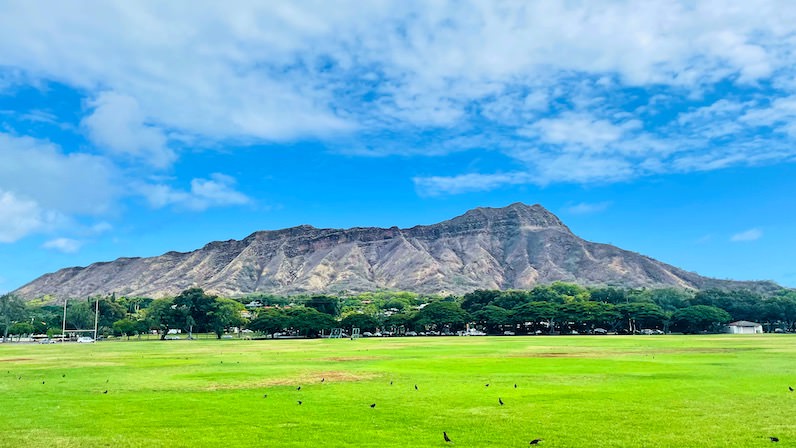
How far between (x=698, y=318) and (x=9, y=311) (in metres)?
145

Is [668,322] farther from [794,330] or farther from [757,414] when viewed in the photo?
[757,414]

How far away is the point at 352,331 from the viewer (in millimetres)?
124250

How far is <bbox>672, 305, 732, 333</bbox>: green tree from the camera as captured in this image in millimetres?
112375

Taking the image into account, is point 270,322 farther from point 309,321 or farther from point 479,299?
point 479,299

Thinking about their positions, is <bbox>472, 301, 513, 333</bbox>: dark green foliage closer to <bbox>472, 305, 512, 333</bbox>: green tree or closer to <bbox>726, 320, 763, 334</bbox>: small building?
<bbox>472, 305, 512, 333</bbox>: green tree

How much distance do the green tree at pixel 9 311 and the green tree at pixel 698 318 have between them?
447ft

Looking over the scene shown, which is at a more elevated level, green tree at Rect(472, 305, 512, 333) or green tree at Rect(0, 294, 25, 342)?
green tree at Rect(0, 294, 25, 342)

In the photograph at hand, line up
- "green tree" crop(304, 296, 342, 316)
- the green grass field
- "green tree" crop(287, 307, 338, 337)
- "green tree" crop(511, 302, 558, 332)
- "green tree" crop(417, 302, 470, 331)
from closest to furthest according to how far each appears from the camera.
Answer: the green grass field, "green tree" crop(287, 307, 338, 337), "green tree" crop(511, 302, 558, 332), "green tree" crop(417, 302, 470, 331), "green tree" crop(304, 296, 342, 316)

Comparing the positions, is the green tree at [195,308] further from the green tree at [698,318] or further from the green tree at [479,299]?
the green tree at [698,318]

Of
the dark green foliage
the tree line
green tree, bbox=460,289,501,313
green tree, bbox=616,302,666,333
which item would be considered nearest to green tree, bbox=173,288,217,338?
the tree line

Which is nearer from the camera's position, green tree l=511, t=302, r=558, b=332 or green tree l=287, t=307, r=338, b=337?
green tree l=287, t=307, r=338, b=337

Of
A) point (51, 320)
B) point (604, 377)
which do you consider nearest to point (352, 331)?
point (51, 320)

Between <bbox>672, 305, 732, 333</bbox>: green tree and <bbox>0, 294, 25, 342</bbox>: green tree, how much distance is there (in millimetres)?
136134

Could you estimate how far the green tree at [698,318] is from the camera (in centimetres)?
11238
